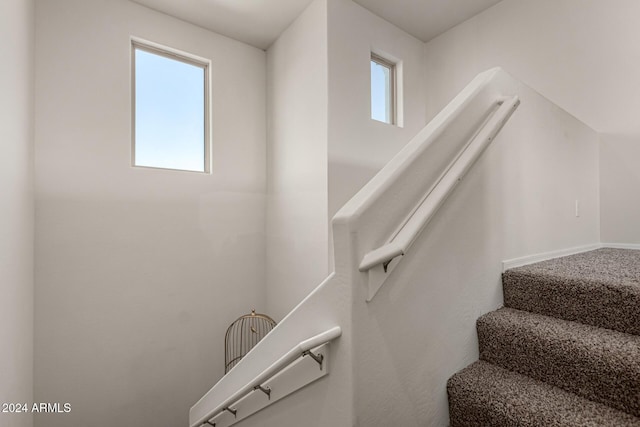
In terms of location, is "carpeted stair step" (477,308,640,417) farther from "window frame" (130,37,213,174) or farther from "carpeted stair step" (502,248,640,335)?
"window frame" (130,37,213,174)

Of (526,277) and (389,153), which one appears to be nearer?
(526,277)

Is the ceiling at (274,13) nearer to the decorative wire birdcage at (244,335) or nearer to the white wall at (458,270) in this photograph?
the white wall at (458,270)

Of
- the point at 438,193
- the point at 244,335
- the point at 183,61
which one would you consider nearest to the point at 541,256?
the point at 438,193

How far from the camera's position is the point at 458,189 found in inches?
42.1

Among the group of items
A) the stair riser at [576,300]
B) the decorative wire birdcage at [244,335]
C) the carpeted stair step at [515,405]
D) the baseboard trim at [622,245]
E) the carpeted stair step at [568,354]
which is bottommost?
the decorative wire birdcage at [244,335]

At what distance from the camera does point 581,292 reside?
113 centimetres

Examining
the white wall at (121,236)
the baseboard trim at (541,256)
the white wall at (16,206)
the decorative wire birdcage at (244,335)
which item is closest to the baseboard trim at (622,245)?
the baseboard trim at (541,256)

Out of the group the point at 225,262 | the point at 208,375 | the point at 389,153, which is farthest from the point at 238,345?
the point at 389,153

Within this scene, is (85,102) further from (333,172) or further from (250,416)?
(250,416)

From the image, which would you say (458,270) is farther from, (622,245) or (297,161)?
(622,245)

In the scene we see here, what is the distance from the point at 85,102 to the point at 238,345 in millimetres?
2651

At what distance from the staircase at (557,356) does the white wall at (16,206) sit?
6.21ft

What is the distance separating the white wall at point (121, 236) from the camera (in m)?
2.20

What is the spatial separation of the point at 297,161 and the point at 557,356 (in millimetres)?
2346
